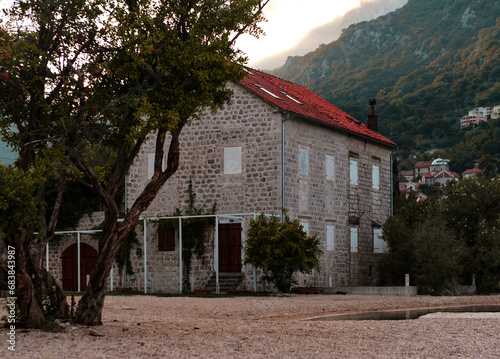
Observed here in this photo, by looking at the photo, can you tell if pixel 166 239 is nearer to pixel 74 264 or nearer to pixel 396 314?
pixel 74 264

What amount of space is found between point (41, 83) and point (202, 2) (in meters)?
3.37

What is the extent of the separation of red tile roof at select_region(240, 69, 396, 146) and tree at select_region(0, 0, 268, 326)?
49.3 feet

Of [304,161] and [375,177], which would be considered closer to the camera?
[304,161]

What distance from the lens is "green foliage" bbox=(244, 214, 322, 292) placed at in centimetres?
2652

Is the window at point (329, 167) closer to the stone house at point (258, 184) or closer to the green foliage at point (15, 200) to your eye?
the stone house at point (258, 184)

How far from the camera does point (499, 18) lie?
156500 millimetres

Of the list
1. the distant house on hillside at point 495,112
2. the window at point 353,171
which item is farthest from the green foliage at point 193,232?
the distant house on hillside at point 495,112

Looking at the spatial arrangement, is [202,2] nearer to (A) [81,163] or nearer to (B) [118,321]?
(A) [81,163]

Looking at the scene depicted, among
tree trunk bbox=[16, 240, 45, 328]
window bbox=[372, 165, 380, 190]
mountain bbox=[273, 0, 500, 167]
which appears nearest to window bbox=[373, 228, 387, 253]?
window bbox=[372, 165, 380, 190]

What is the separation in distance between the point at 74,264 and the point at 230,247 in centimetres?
783

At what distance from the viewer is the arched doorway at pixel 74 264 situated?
112 feet

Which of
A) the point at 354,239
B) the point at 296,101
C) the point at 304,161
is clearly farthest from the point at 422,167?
the point at 304,161

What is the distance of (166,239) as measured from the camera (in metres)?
31.7

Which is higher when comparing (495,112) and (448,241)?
(495,112)
